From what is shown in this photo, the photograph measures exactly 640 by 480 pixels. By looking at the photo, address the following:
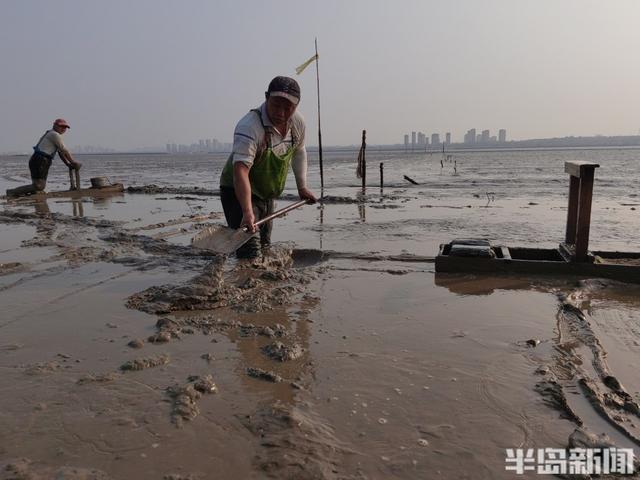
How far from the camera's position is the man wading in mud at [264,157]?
13.3ft

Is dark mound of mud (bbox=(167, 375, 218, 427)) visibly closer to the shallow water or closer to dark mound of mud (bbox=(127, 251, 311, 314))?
the shallow water

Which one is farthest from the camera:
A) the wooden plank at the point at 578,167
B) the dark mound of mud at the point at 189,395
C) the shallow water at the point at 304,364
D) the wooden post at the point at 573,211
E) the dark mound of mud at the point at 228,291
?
the wooden post at the point at 573,211

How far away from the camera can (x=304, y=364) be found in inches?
115

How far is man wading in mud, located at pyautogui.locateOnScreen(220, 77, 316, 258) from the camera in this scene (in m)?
4.06

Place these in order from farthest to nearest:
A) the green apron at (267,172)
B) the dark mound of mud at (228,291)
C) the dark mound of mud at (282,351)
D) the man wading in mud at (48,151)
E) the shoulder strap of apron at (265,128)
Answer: the man wading in mud at (48,151)
the green apron at (267,172)
the shoulder strap of apron at (265,128)
the dark mound of mud at (228,291)
the dark mound of mud at (282,351)

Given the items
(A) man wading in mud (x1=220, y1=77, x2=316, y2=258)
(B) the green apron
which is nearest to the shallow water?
(A) man wading in mud (x1=220, y1=77, x2=316, y2=258)

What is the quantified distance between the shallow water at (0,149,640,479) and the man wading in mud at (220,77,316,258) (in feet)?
2.17

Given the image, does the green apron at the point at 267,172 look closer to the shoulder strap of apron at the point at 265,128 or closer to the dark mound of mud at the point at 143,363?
the shoulder strap of apron at the point at 265,128

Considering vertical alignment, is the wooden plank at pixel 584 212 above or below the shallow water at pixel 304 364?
above

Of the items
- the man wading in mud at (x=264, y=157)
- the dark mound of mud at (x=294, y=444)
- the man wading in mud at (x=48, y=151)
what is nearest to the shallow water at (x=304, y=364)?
the dark mound of mud at (x=294, y=444)

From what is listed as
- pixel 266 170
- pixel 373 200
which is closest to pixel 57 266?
pixel 266 170

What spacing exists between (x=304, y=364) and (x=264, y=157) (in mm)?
2309

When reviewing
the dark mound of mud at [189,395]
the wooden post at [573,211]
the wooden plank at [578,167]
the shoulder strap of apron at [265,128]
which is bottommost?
the dark mound of mud at [189,395]
